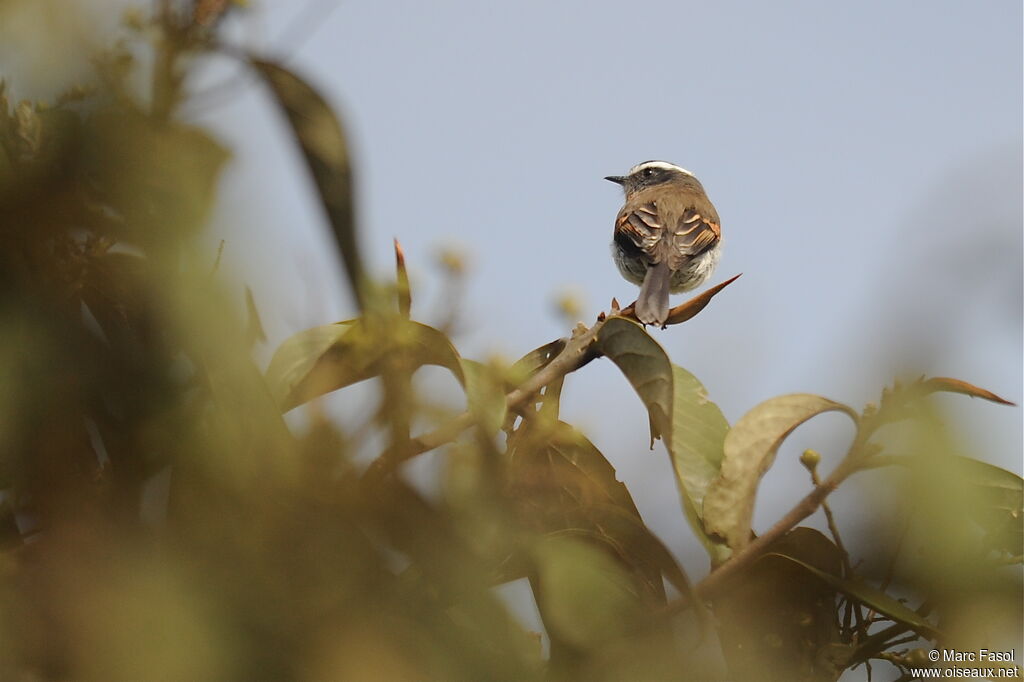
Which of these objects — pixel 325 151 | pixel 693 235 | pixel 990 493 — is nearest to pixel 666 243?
pixel 693 235

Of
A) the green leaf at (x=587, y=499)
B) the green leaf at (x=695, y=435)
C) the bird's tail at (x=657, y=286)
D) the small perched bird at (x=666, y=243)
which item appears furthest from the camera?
the small perched bird at (x=666, y=243)

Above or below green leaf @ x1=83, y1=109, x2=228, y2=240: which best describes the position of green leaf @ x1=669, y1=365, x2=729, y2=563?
below

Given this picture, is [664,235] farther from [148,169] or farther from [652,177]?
[148,169]

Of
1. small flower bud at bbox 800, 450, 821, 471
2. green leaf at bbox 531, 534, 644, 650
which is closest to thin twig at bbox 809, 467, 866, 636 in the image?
small flower bud at bbox 800, 450, 821, 471

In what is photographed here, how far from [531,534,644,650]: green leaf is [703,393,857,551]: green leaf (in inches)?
16.1

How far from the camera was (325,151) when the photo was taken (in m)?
0.63

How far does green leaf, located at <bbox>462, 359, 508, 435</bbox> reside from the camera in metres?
0.71

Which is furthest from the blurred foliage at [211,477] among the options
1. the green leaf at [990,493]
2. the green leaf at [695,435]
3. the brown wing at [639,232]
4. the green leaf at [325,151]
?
the brown wing at [639,232]

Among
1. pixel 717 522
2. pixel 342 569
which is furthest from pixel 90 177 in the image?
pixel 717 522

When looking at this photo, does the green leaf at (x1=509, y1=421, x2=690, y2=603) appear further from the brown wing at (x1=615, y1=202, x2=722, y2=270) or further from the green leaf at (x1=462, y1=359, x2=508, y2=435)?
the brown wing at (x1=615, y1=202, x2=722, y2=270)

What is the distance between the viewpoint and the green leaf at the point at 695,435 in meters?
1.38

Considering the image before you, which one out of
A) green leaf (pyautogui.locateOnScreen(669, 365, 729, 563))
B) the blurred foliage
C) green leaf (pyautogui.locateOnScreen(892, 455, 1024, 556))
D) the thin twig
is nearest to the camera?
the blurred foliage

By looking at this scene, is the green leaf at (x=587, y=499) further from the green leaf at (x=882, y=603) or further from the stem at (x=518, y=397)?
the green leaf at (x=882, y=603)

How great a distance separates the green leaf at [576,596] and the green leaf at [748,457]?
16.1 inches
